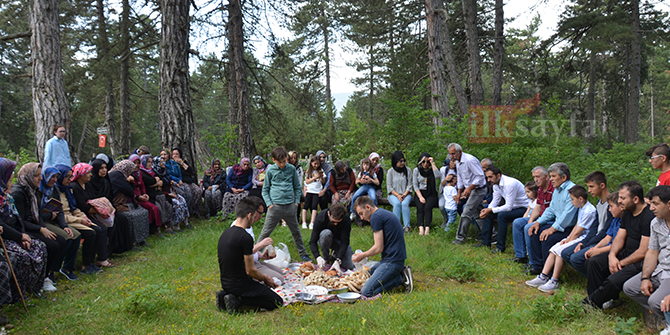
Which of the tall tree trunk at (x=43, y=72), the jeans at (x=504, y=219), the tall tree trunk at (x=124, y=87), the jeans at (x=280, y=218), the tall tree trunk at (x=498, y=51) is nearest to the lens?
the jeans at (x=280, y=218)

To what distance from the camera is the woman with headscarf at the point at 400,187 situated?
27.3 feet

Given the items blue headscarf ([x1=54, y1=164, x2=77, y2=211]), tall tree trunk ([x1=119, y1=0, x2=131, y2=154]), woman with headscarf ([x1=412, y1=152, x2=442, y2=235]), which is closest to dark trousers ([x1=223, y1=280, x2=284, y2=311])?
blue headscarf ([x1=54, y1=164, x2=77, y2=211])

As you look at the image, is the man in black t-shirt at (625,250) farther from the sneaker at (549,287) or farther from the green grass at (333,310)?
the sneaker at (549,287)

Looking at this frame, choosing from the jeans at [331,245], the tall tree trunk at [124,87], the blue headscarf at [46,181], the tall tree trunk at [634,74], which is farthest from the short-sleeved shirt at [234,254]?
the tall tree trunk at [634,74]

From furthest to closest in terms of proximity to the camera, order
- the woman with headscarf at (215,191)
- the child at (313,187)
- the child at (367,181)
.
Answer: the woman with headscarf at (215,191), the child at (367,181), the child at (313,187)

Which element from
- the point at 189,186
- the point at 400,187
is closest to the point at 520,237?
the point at 400,187

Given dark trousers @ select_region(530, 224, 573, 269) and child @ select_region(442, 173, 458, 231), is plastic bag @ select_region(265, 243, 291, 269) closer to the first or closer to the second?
child @ select_region(442, 173, 458, 231)

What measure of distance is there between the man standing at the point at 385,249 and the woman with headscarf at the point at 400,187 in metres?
3.35

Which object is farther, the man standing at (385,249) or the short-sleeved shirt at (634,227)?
the man standing at (385,249)

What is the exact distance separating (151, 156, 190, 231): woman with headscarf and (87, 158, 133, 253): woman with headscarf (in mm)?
1431

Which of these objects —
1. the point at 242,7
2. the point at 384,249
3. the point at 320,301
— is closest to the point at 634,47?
the point at 242,7

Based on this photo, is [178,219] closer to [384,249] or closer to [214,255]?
[214,255]

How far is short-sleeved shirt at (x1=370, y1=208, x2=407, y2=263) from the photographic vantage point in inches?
194

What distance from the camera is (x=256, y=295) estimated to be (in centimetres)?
433
